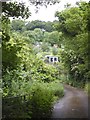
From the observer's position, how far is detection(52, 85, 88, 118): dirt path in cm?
352

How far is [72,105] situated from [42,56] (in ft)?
2.33

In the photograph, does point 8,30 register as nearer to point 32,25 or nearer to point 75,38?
point 32,25

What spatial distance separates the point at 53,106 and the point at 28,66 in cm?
59

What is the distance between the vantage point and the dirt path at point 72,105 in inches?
139

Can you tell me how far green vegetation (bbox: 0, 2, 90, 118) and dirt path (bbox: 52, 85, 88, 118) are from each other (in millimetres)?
73

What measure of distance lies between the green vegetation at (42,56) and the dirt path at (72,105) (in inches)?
2.9

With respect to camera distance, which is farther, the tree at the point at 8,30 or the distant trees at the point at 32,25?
the distant trees at the point at 32,25

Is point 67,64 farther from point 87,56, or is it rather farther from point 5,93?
point 5,93

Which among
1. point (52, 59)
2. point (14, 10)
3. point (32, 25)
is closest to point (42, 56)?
point (52, 59)

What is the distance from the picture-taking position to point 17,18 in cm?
348

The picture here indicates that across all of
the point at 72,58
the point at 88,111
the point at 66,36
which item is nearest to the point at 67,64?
the point at 72,58

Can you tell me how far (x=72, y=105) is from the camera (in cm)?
353

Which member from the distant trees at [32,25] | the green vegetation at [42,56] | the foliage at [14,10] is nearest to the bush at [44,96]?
the green vegetation at [42,56]

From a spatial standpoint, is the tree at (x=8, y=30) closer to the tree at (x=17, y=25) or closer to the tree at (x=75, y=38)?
the tree at (x=17, y=25)
